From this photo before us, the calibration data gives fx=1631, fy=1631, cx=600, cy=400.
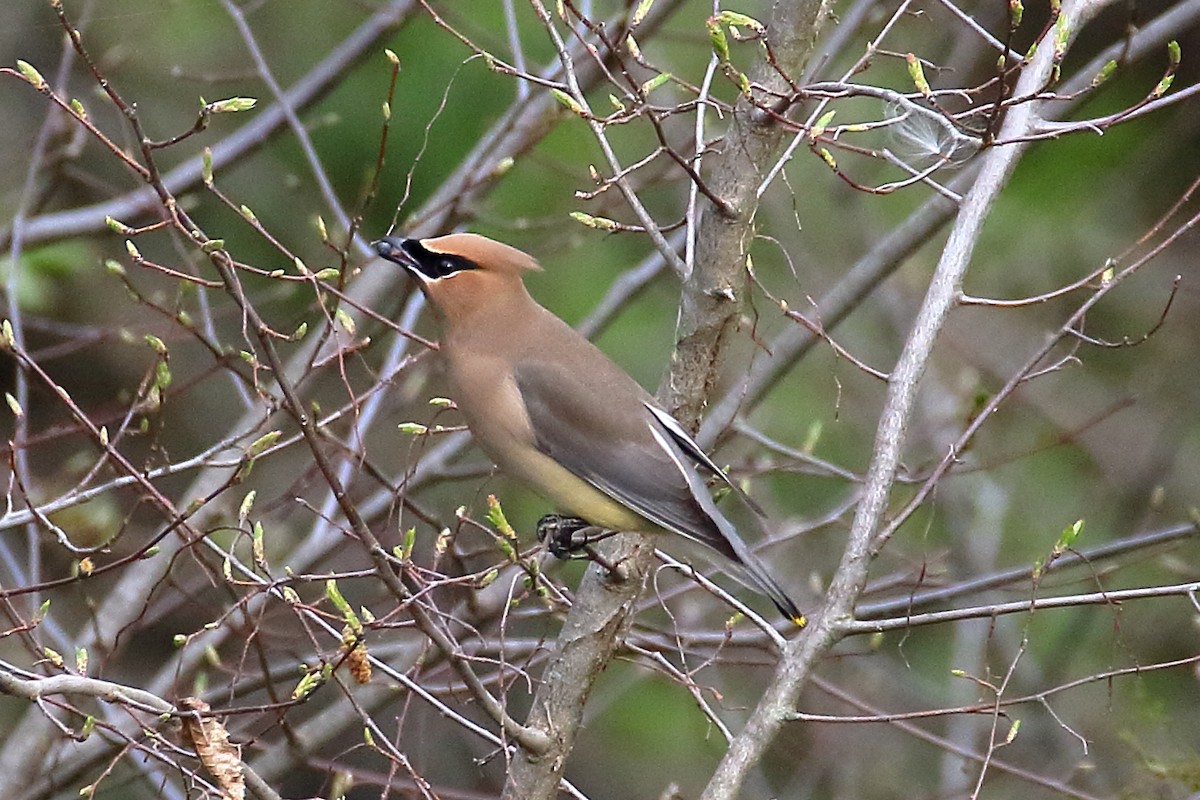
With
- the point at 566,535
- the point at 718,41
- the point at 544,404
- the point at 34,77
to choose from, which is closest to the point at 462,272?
the point at 544,404

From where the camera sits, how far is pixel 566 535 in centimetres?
382

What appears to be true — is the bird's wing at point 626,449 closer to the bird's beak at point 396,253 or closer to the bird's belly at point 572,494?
the bird's belly at point 572,494

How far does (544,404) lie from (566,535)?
0.31 meters

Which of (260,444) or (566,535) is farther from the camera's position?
(566,535)

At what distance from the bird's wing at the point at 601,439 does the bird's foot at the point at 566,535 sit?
0.13 m

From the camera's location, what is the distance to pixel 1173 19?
449 cm

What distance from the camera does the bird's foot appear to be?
145 inches

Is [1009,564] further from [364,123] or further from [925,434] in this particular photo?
[364,123]

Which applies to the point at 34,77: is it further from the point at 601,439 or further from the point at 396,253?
the point at 601,439

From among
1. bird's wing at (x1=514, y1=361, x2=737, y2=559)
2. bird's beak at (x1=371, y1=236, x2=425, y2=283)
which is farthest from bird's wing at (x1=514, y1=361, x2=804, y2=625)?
bird's beak at (x1=371, y1=236, x2=425, y2=283)

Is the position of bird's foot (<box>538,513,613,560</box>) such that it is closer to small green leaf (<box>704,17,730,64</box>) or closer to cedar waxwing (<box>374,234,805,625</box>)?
→ cedar waxwing (<box>374,234,805,625</box>)

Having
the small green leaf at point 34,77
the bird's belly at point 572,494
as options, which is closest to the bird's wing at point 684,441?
the bird's belly at point 572,494

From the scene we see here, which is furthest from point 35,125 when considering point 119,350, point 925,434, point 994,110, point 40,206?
point 994,110

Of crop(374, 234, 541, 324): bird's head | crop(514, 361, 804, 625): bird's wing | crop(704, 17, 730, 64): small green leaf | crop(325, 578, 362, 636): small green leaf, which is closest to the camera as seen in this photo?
crop(325, 578, 362, 636): small green leaf
